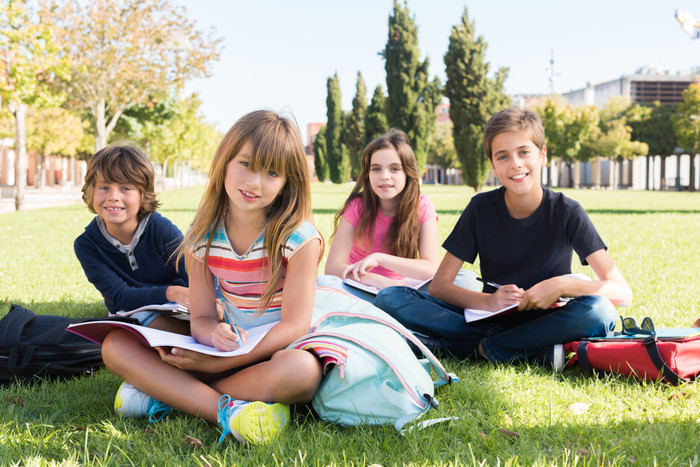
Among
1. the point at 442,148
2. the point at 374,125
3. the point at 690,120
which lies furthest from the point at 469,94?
the point at 442,148

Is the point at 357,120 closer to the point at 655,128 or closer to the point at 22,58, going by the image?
the point at 655,128

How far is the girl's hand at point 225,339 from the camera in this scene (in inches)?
90.0

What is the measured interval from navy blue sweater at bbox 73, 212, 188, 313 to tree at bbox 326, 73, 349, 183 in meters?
46.1

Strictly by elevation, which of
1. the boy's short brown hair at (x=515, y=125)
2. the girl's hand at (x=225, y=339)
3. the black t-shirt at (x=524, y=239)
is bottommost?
the girl's hand at (x=225, y=339)

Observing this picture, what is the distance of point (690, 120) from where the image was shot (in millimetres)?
39156

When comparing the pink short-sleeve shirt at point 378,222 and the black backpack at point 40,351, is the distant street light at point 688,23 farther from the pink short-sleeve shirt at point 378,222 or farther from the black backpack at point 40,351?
the black backpack at point 40,351

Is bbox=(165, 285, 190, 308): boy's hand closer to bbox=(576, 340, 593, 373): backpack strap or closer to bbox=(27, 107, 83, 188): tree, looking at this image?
bbox=(576, 340, 593, 373): backpack strap

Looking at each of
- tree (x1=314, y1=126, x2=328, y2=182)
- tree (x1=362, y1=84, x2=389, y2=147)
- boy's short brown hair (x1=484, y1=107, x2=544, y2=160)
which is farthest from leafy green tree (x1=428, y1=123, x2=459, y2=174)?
boy's short brown hair (x1=484, y1=107, x2=544, y2=160)

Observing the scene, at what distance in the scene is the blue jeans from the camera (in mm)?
2904

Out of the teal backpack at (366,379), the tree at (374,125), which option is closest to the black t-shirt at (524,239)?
the teal backpack at (366,379)

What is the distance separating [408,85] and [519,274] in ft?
80.0

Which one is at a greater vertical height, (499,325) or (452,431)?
(499,325)

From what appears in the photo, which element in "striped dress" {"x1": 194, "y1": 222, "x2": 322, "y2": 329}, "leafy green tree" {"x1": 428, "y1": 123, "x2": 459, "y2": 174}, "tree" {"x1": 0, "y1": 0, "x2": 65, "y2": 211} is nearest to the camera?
"striped dress" {"x1": 194, "y1": 222, "x2": 322, "y2": 329}

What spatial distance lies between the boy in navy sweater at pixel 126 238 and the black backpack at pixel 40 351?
1.22 ft
